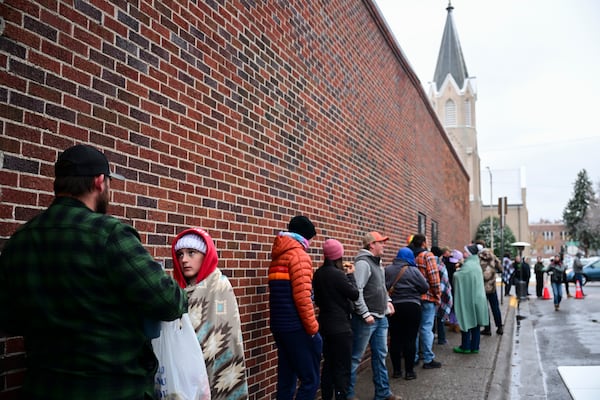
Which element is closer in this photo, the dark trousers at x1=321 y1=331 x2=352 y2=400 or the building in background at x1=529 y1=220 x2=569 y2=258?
the dark trousers at x1=321 y1=331 x2=352 y2=400

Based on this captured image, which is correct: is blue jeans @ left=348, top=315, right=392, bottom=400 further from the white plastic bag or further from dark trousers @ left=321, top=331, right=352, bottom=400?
the white plastic bag

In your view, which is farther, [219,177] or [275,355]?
[275,355]

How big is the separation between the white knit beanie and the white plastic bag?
657 millimetres

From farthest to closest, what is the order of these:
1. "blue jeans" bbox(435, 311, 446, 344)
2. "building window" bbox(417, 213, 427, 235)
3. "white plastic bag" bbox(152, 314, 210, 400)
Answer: "building window" bbox(417, 213, 427, 235)
"blue jeans" bbox(435, 311, 446, 344)
"white plastic bag" bbox(152, 314, 210, 400)

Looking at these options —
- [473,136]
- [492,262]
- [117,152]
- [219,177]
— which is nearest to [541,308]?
[492,262]

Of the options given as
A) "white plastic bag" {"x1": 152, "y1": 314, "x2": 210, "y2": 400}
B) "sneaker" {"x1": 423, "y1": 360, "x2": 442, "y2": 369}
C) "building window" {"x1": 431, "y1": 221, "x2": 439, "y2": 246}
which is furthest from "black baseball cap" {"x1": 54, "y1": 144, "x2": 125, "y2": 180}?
"building window" {"x1": 431, "y1": 221, "x2": 439, "y2": 246}

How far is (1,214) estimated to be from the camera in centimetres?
251

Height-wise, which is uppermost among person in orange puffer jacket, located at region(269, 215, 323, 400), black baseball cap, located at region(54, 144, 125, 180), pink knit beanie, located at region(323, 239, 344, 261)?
black baseball cap, located at region(54, 144, 125, 180)

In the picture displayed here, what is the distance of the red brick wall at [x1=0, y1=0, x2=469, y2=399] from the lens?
267 centimetres

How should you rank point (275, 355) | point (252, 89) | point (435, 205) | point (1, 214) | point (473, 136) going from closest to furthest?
1. point (1, 214)
2. point (252, 89)
3. point (275, 355)
4. point (435, 205)
5. point (473, 136)

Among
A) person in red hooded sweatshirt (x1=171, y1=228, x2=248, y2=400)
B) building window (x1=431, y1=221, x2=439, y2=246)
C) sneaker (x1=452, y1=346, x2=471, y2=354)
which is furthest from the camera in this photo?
building window (x1=431, y1=221, x2=439, y2=246)

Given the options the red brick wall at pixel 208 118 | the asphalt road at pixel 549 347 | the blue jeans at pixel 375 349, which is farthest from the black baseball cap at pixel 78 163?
the asphalt road at pixel 549 347

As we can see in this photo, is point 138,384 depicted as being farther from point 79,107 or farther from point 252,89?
point 252,89

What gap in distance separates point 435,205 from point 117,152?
13034mm
